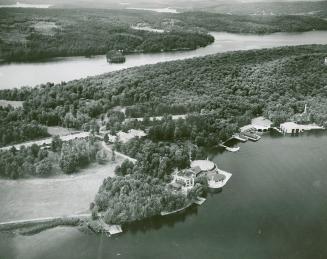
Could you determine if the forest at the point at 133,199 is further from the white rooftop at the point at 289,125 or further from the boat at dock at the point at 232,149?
the white rooftop at the point at 289,125

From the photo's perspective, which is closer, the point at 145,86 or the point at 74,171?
the point at 74,171

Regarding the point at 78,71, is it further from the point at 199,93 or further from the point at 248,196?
the point at 248,196

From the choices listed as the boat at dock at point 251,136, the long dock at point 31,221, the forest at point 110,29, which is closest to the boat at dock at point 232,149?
the boat at dock at point 251,136

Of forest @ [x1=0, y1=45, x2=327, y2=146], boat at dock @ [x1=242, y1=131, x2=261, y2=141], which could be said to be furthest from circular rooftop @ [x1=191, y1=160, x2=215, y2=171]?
boat at dock @ [x1=242, y1=131, x2=261, y2=141]

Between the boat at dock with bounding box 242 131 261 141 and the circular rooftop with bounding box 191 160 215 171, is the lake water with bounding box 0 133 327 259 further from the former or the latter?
the boat at dock with bounding box 242 131 261 141

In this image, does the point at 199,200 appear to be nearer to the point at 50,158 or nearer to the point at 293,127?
the point at 50,158

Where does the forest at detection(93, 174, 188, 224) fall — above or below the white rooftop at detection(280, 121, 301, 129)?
below

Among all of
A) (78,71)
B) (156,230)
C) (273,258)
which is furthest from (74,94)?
(273,258)

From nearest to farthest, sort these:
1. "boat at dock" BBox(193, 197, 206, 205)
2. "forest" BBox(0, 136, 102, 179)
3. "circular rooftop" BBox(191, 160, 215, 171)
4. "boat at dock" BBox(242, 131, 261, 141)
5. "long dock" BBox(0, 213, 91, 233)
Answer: "long dock" BBox(0, 213, 91, 233) → "boat at dock" BBox(193, 197, 206, 205) → "forest" BBox(0, 136, 102, 179) → "circular rooftop" BBox(191, 160, 215, 171) → "boat at dock" BBox(242, 131, 261, 141)
